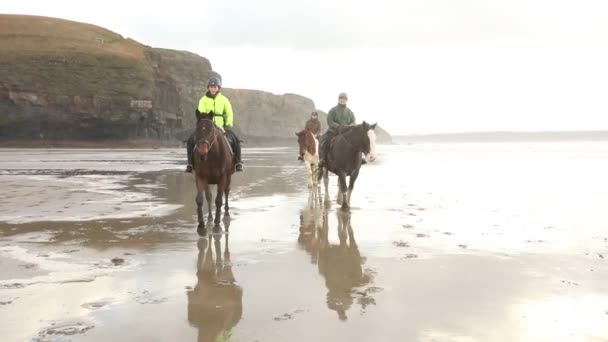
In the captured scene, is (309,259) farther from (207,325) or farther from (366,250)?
(207,325)

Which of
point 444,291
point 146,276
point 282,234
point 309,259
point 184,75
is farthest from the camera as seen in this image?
point 184,75

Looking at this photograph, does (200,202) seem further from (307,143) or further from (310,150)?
(307,143)

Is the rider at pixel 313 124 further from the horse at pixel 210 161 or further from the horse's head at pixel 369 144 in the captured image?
the horse at pixel 210 161

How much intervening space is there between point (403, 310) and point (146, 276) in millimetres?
3338

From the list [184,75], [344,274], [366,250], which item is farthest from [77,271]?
[184,75]

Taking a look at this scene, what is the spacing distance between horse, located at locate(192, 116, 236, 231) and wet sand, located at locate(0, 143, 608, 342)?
2.01 ft

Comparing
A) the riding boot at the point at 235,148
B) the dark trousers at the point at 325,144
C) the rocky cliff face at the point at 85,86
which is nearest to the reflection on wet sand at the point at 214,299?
the riding boot at the point at 235,148

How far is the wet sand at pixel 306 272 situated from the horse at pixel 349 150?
2.87 ft

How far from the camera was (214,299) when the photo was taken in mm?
5441

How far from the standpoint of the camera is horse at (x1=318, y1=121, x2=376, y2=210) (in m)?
12.4

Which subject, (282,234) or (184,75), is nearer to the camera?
(282,234)

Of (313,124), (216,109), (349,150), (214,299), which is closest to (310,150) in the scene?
(313,124)

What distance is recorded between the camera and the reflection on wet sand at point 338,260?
215 inches

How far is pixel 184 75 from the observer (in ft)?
286
